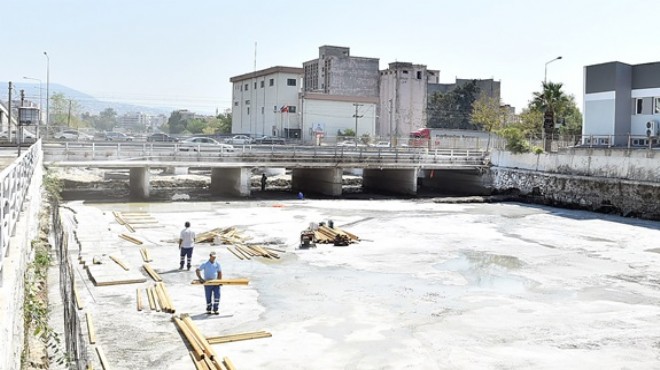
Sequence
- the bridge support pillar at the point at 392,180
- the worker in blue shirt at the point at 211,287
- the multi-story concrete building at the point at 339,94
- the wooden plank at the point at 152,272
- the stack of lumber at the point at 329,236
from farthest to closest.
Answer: the multi-story concrete building at the point at 339,94 < the bridge support pillar at the point at 392,180 < the stack of lumber at the point at 329,236 < the wooden plank at the point at 152,272 < the worker in blue shirt at the point at 211,287

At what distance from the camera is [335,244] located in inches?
981

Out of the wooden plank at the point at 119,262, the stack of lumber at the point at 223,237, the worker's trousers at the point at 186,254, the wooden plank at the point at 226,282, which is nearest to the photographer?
the wooden plank at the point at 226,282

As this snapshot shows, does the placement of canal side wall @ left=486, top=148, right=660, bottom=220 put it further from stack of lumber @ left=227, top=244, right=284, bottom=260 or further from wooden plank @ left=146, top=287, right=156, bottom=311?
wooden plank @ left=146, top=287, right=156, bottom=311

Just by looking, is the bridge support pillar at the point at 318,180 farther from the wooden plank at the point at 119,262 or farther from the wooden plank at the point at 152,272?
the wooden plank at the point at 152,272

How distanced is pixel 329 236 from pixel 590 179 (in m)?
23.1

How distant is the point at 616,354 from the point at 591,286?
6.51 metres

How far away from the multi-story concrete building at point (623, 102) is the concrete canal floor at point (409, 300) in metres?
16.6

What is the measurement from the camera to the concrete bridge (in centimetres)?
4097

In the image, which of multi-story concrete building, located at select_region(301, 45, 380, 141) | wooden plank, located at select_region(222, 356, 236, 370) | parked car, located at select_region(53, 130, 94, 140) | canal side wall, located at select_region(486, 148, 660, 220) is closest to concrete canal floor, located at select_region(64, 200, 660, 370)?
wooden plank, located at select_region(222, 356, 236, 370)

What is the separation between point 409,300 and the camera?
16.6 m

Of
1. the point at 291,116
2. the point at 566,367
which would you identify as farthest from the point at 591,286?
the point at 291,116

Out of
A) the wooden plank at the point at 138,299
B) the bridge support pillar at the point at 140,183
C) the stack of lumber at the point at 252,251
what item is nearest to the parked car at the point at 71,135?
the bridge support pillar at the point at 140,183

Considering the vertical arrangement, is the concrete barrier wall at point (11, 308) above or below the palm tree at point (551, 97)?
below

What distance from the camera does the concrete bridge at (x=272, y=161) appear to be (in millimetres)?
40969
